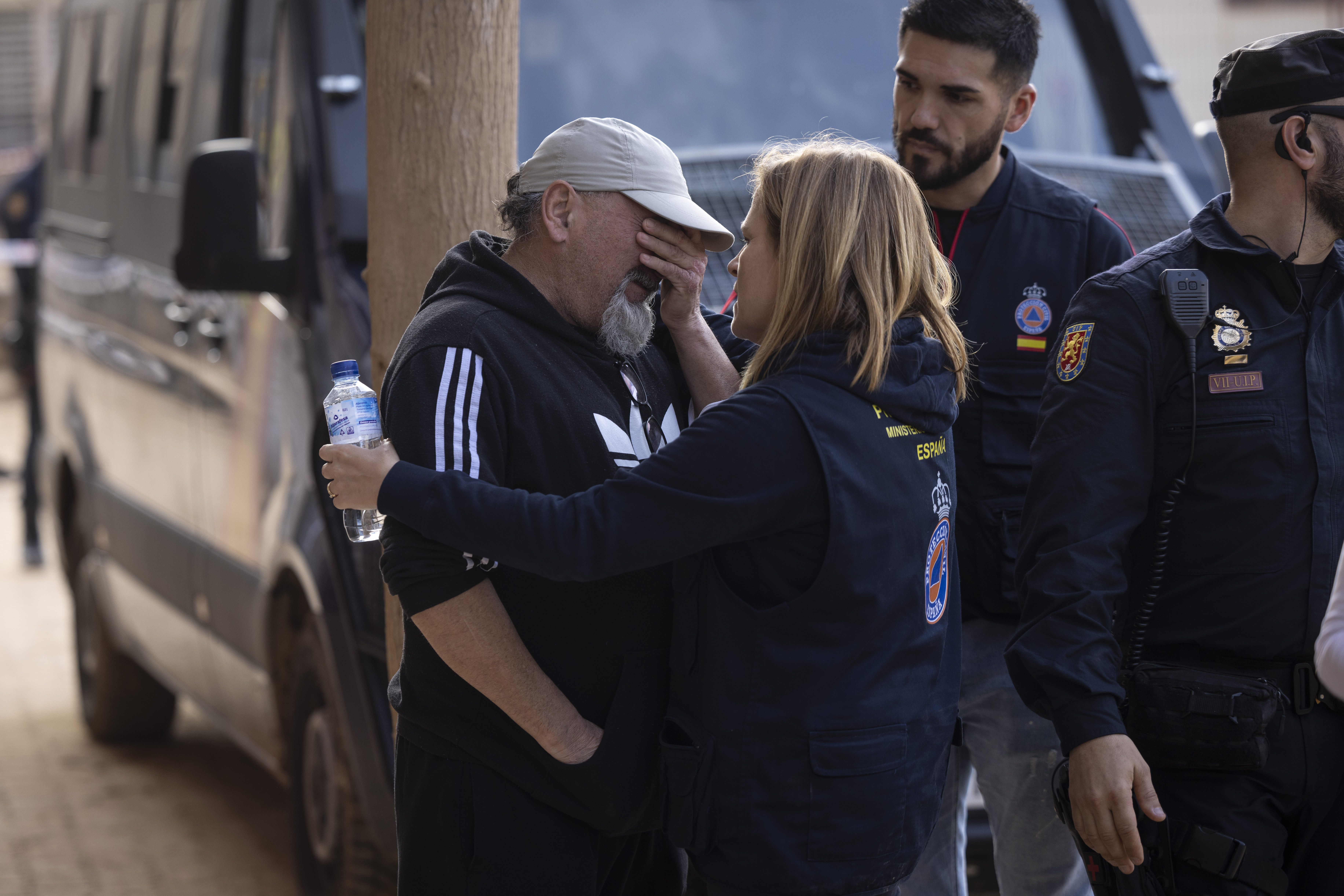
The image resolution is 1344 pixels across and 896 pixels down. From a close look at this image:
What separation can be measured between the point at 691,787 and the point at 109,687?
4.79 m

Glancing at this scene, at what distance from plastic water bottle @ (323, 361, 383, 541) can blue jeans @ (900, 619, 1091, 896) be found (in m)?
1.24

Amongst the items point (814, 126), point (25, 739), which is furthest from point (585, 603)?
point (25, 739)

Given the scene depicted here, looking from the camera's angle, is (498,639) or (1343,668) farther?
(498,639)

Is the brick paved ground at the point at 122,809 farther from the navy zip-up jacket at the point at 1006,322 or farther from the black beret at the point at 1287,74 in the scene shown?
the black beret at the point at 1287,74

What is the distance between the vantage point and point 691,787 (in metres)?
2.28

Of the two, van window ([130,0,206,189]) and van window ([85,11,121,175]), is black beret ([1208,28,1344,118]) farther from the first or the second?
van window ([85,11,121,175])

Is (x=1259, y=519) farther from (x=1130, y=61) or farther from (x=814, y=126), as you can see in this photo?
(x=1130, y=61)

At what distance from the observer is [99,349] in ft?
20.3

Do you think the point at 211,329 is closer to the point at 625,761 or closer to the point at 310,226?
the point at 310,226

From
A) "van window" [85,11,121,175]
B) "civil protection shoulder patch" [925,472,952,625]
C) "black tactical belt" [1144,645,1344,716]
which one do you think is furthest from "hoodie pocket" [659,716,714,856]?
"van window" [85,11,121,175]

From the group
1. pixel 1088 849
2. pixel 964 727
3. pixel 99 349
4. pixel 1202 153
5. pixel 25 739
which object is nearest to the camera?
pixel 1088 849

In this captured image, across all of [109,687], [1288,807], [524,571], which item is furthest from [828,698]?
[109,687]

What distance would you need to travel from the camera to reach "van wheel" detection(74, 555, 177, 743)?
21.0ft

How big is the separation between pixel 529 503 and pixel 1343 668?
1.06 meters
